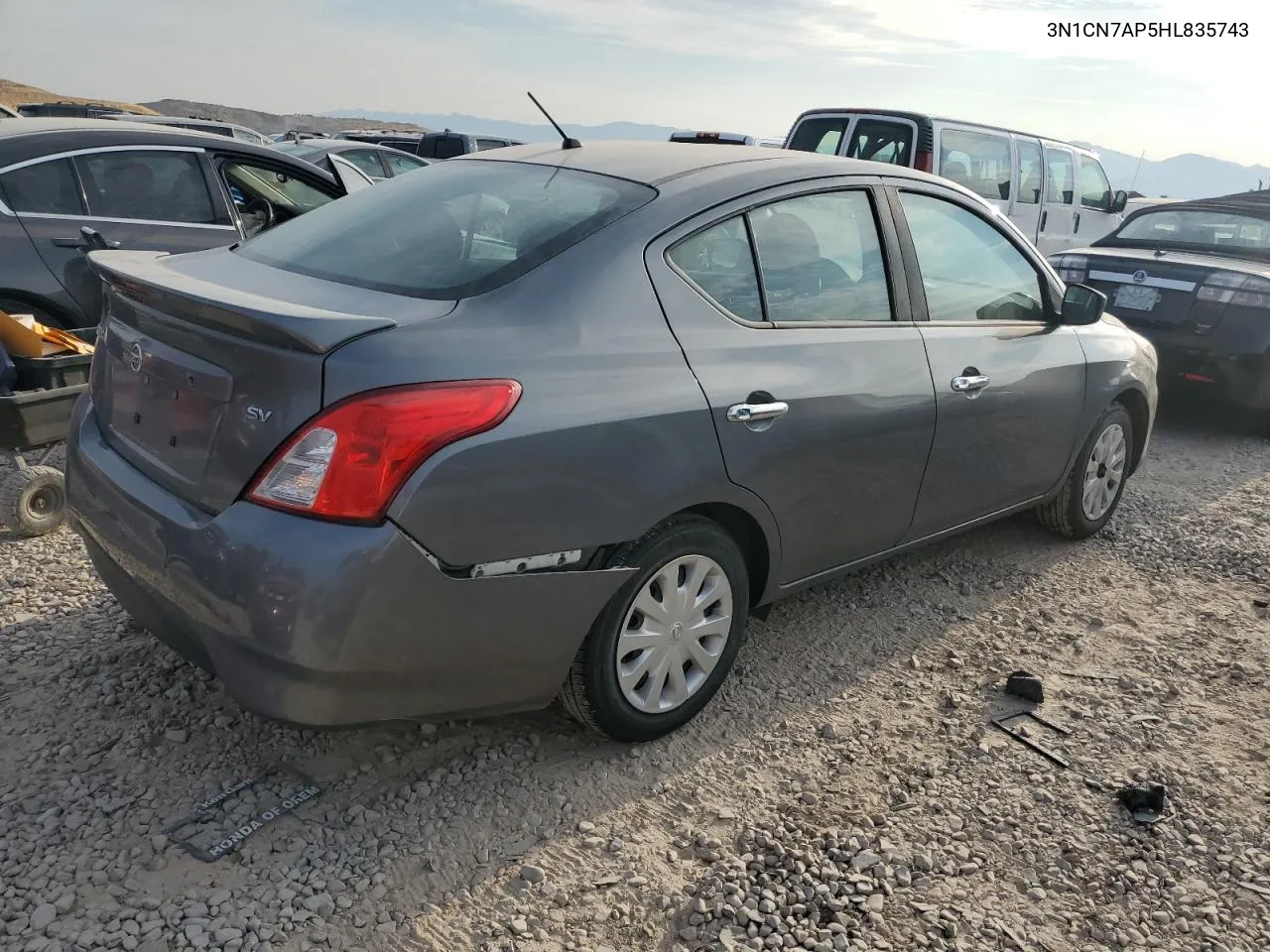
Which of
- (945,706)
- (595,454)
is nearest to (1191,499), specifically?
(945,706)

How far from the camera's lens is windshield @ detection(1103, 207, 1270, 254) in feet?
24.7

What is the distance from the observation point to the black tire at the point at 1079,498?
15.0ft

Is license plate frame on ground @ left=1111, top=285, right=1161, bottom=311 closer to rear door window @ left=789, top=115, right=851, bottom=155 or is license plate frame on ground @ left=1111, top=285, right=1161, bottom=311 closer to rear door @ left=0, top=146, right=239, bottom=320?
rear door window @ left=789, top=115, right=851, bottom=155

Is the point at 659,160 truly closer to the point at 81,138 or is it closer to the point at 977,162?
the point at 81,138

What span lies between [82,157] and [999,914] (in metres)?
5.49

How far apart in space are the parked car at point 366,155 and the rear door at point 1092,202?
25.4 ft

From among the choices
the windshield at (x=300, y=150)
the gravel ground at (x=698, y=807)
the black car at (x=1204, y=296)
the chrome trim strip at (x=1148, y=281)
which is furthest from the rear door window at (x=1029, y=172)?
the windshield at (x=300, y=150)

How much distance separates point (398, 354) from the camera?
7.43ft

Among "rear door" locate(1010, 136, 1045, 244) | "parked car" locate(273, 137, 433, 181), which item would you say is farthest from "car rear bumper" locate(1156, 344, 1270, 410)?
"parked car" locate(273, 137, 433, 181)

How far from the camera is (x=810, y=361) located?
10.1 ft

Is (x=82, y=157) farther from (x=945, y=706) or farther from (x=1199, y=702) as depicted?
(x=1199, y=702)

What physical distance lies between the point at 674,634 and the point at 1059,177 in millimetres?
10136

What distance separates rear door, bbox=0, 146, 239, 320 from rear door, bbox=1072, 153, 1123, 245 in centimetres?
959

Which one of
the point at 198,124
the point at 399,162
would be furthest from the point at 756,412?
the point at 399,162
